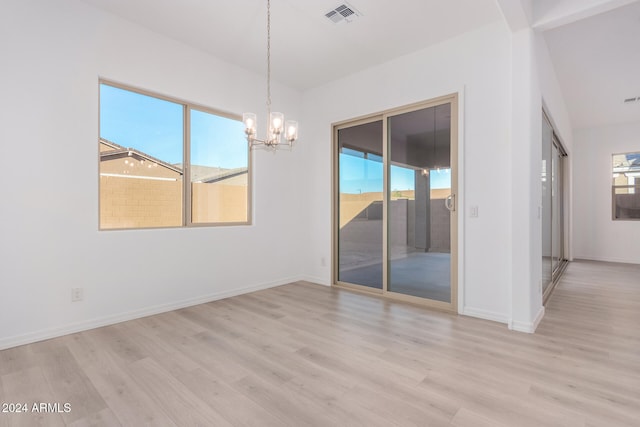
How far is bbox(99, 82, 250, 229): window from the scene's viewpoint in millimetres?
3252

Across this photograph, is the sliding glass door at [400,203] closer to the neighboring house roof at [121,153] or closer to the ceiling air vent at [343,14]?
the ceiling air vent at [343,14]

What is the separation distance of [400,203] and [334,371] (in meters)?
2.43

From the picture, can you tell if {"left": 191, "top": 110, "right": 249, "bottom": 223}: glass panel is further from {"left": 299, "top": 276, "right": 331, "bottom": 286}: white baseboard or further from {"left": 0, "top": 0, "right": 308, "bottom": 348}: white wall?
{"left": 299, "top": 276, "right": 331, "bottom": 286}: white baseboard

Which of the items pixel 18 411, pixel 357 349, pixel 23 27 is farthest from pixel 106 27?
pixel 357 349

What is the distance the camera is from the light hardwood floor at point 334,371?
5.66 feet

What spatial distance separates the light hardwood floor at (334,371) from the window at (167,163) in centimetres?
120

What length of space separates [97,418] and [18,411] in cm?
49

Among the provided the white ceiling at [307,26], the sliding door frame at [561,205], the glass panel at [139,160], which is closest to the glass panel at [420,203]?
the white ceiling at [307,26]

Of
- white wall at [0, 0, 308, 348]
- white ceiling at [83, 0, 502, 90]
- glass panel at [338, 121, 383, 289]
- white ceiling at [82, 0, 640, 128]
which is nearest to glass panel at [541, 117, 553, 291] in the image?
white ceiling at [82, 0, 640, 128]

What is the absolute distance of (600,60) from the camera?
3971 millimetres

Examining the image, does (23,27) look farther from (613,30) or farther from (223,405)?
(613,30)

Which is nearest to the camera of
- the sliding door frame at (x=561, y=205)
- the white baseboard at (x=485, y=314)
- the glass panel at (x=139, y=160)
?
the white baseboard at (x=485, y=314)

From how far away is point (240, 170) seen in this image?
438 cm

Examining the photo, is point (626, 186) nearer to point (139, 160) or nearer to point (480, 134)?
point (480, 134)
